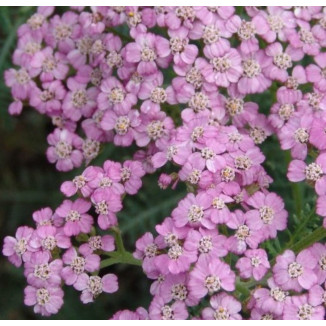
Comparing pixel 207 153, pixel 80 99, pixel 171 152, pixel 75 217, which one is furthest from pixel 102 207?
pixel 80 99

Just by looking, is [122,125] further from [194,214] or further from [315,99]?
[315,99]

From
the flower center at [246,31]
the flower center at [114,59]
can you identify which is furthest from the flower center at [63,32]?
the flower center at [246,31]

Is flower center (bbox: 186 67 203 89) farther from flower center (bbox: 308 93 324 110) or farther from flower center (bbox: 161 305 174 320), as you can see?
flower center (bbox: 161 305 174 320)

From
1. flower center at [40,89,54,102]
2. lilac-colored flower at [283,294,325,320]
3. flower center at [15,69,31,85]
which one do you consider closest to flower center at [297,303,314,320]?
lilac-colored flower at [283,294,325,320]

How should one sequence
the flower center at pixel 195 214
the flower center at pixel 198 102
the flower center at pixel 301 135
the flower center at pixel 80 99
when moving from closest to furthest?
the flower center at pixel 195 214
the flower center at pixel 301 135
the flower center at pixel 198 102
the flower center at pixel 80 99

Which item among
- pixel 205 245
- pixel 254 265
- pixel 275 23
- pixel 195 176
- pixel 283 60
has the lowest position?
pixel 254 265

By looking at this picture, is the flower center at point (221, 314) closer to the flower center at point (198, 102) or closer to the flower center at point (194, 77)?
the flower center at point (198, 102)
